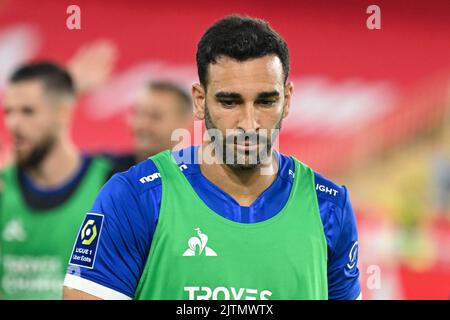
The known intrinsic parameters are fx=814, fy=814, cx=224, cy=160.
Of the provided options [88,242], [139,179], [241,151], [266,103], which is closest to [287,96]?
[266,103]

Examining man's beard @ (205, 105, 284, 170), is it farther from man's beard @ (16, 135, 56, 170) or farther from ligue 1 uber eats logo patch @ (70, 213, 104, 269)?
man's beard @ (16, 135, 56, 170)

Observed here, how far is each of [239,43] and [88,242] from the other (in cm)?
70

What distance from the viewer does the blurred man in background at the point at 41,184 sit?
4.98 metres

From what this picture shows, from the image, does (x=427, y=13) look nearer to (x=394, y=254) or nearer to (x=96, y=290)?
(x=394, y=254)

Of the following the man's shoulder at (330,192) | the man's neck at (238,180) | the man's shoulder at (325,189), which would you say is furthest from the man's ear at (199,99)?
the man's shoulder at (330,192)

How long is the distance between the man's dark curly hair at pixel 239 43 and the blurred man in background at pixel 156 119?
2.83 metres

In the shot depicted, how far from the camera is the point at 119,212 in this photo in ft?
7.31

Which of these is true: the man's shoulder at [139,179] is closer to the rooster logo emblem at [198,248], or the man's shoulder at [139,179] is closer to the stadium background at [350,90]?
the rooster logo emblem at [198,248]

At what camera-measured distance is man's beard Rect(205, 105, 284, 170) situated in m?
2.28

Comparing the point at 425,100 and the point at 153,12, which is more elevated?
the point at 153,12

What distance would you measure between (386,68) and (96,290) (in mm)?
3646

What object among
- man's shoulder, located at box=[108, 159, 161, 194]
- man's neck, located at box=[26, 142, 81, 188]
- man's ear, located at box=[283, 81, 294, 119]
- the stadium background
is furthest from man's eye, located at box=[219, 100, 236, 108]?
man's neck, located at box=[26, 142, 81, 188]

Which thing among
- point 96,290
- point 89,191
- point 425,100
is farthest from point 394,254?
point 96,290

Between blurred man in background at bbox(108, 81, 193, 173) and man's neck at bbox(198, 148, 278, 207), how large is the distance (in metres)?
2.82
